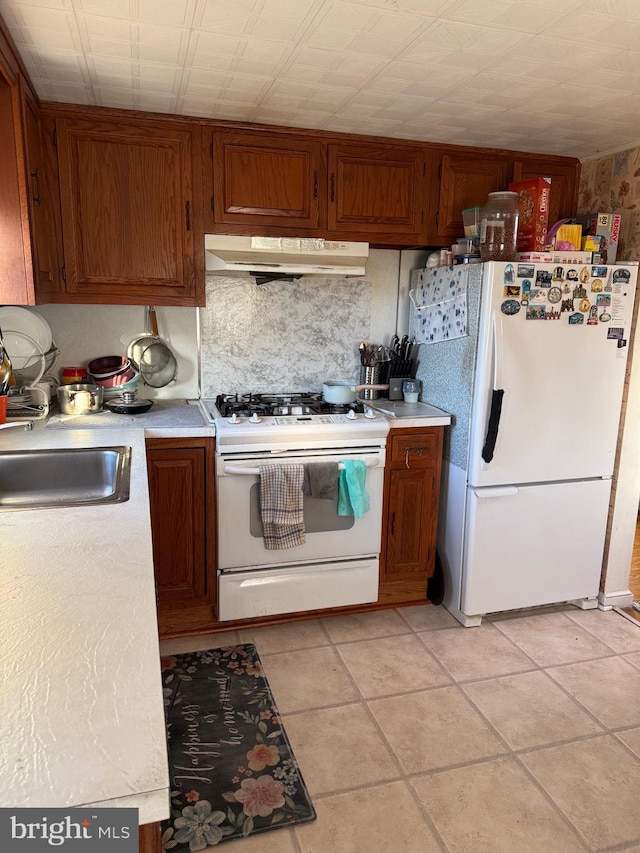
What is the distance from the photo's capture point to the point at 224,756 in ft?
6.70

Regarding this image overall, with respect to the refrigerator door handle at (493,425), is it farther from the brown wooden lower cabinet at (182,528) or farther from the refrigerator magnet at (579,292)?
the brown wooden lower cabinet at (182,528)

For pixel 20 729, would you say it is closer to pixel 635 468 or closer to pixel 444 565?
pixel 444 565

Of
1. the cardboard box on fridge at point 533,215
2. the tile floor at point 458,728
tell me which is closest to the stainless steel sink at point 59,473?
the tile floor at point 458,728

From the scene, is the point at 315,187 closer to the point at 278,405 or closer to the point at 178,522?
the point at 278,405

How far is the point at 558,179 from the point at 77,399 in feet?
8.40

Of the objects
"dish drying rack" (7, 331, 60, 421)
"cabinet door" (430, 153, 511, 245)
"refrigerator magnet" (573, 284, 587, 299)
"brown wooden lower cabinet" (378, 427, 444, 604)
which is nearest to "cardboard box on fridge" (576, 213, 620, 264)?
"refrigerator magnet" (573, 284, 587, 299)

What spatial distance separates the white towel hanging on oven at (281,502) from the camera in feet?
8.57

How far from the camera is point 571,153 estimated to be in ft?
10.0

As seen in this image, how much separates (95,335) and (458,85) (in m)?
1.91

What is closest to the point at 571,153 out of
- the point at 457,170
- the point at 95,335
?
the point at 457,170

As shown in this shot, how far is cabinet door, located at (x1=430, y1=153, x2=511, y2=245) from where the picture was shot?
2961mm

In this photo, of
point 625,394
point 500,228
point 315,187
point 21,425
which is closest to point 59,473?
point 21,425

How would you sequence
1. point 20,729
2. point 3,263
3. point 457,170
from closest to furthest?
1. point 20,729
2. point 3,263
3. point 457,170

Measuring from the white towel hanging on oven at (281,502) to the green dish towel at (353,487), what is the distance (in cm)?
19
